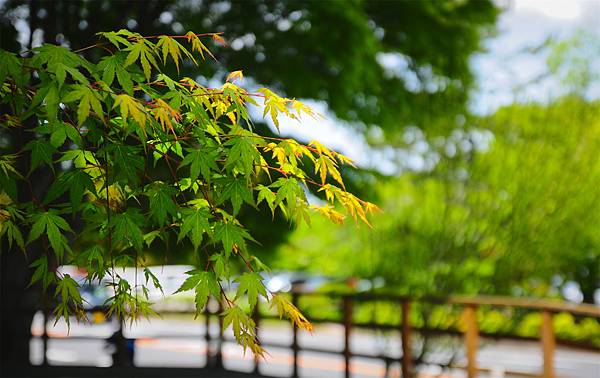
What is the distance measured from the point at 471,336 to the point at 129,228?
557 cm

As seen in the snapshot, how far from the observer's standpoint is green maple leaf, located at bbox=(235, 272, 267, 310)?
2.50 metres

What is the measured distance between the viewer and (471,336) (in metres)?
7.39

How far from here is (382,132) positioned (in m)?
8.13

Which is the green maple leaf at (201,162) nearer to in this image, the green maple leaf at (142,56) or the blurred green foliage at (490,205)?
the green maple leaf at (142,56)

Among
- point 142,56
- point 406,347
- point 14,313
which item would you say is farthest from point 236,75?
point 14,313

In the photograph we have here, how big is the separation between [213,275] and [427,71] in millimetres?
6452

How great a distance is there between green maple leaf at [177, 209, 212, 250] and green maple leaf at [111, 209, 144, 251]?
0.44 feet

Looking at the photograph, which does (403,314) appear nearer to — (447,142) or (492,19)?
(447,142)

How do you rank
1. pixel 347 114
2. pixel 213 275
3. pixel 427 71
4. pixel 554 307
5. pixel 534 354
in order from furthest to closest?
pixel 534 354 → pixel 427 71 → pixel 347 114 → pixel 554 307 → pixel 213 275

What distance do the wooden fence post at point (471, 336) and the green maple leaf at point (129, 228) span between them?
17.5ft

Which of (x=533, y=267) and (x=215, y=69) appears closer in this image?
(x=215, y=69)

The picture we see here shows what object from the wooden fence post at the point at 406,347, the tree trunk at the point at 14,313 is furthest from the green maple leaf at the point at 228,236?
the tree trunk at the point at 14,313

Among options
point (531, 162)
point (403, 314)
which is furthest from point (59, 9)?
point (531, 162)

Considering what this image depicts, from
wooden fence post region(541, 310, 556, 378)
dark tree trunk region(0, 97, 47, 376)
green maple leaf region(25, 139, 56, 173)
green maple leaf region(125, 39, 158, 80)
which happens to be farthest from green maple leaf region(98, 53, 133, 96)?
dark tree trunk region(0, 97, 47, 376)
